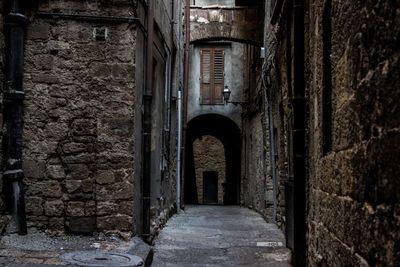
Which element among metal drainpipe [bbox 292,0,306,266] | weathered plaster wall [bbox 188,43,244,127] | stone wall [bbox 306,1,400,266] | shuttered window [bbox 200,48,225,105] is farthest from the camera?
shuttered window [bbox 200,48,225,105]

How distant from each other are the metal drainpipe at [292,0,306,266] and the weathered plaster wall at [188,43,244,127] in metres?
11.6

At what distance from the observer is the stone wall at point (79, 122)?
16.7ft

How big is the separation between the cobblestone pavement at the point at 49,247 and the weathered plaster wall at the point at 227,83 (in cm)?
1134

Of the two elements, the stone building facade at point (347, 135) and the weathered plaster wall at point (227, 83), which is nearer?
the stone building facade at point (347, 135)

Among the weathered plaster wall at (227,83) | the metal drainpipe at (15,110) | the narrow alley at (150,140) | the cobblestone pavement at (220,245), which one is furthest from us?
the weathered plaster wall at (227,83)

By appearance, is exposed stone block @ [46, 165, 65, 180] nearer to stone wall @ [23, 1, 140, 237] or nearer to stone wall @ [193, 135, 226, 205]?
stone wall @ [23, 1, 140, 237]

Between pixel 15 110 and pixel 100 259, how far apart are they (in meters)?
1.87

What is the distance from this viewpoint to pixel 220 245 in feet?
20.5

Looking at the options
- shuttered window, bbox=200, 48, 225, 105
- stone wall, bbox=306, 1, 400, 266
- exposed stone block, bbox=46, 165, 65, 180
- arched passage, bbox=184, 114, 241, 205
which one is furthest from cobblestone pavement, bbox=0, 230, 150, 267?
arched passage, bbox=184, 114, 241, 205

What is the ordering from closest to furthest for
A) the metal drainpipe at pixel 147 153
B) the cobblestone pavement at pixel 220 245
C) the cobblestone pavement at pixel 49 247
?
the cobblestone pavement at pixel 49 247 → the cobblestone pavement at pixel 220 245 → the metal drainpipe at pixel 147 153

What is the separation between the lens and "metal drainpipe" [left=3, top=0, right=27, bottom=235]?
4.83m

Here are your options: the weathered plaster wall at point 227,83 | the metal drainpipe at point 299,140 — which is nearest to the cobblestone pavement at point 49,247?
the metal drainpipe at point 299,140

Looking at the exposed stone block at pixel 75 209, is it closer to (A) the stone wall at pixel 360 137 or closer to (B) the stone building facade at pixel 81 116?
(B) the stone building facade at pixel 81 116

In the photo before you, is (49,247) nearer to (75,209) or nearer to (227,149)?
(75,209)
